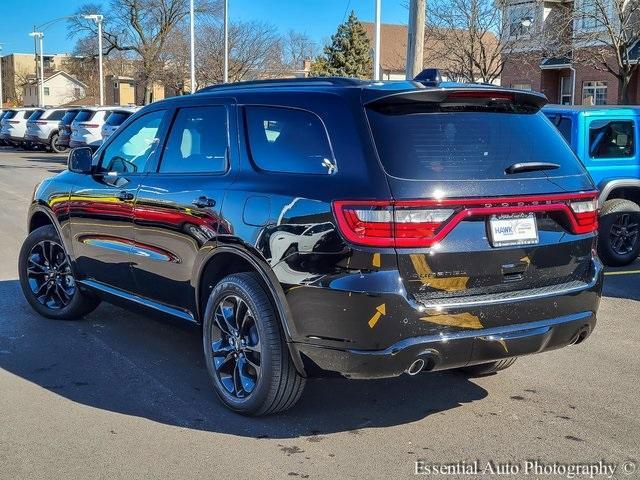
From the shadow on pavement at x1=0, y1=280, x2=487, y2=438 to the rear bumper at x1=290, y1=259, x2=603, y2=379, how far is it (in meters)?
0.63

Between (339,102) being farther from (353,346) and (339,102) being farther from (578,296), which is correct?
(578,296)

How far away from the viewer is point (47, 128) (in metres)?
32.3

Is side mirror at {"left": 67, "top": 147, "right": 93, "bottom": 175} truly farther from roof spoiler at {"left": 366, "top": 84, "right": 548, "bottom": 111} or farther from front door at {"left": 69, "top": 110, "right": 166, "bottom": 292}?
roof spoiler at {"left": 366, "top": 84, "right": 548, "bottom": 111}

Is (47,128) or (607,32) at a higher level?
(607,32)

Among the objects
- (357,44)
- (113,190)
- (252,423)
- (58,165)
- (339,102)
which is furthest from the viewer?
(357,44)

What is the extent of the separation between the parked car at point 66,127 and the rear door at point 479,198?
2715 centimetres

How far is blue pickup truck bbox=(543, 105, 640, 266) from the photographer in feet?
29.3

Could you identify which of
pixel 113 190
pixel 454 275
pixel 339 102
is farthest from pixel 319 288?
pixel 113 190

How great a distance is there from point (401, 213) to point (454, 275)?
1.40 ft

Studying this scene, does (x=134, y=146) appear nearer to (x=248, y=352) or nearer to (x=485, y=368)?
(x=248, y=352)

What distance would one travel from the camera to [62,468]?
3.80 meters

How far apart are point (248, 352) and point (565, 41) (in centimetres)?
2451

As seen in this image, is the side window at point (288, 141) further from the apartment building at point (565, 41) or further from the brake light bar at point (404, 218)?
the apartment building at point (565, 41)

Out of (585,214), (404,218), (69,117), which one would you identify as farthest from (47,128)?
(404,218)
